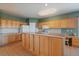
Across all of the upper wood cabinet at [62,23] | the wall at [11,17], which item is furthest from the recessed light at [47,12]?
the wall at [11,17]

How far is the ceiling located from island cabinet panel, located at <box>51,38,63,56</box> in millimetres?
651

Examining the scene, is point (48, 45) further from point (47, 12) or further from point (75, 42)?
point (47, 12)

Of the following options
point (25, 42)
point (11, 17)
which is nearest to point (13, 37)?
point (11, 17)

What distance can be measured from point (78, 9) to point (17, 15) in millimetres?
1504

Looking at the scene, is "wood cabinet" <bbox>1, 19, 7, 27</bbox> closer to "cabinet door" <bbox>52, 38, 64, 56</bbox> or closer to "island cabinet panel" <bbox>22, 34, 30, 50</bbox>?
"island cabinet panel" <bbox>22, 34, 30, 50</bbox>

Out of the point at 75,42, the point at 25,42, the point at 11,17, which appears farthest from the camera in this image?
the point at 25,42

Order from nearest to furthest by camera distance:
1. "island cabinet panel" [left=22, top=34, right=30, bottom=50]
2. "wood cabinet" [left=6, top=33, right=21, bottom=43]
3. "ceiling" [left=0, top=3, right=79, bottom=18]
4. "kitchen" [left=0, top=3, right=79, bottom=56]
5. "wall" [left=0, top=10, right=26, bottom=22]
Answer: "ceiling" [left=0, top=3, right=79, bottom=18], "kitchen" [left=0, top=3, right=79, bottom=56], "wall" [left=0, top=10, right=26, bottom=22], "wood cabinet" [left=6, top=33, right=21, bottom=43], "island cabinet panel" [left=22, top=34, right=30, bottom=50]

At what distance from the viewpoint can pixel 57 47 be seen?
100 inches

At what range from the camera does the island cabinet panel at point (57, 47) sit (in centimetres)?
247

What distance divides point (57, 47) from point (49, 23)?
624 mm

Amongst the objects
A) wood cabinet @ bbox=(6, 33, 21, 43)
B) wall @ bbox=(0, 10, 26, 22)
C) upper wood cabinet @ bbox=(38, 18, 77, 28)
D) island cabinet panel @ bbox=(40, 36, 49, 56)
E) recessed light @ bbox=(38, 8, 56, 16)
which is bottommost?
island cabinet panel @ bbox=(40, 36, 49, 56)

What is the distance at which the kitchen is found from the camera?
2.47m

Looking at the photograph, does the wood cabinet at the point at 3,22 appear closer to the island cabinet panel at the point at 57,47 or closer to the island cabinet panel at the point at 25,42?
the island cabinet panel at the point at 25,42

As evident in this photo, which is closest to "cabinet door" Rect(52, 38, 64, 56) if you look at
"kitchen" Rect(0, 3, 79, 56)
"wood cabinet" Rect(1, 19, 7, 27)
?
"kitchen" Rect(0, 3, 79, 56)
